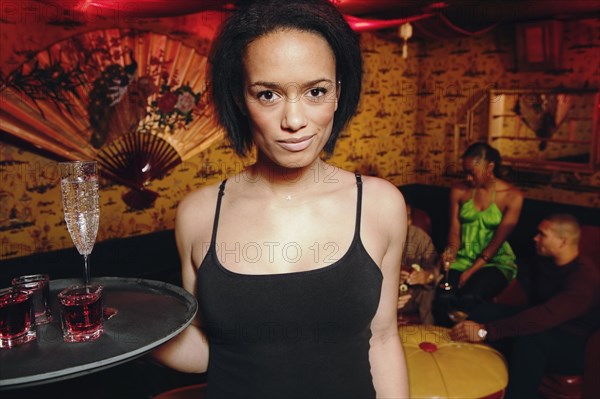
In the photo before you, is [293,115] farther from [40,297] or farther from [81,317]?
[40,297]

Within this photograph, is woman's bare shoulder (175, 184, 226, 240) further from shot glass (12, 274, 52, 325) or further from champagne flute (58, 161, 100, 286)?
shot glass (12, 274, 52, 325)

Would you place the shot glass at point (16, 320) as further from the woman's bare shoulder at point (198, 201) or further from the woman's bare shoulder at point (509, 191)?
the woman's bare shoulder at point (509, 191)

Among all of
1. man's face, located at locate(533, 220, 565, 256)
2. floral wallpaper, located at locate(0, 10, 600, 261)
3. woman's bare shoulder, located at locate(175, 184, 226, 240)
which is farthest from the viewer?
floral wallpaper, located at locate(0, 10, 600, 261)

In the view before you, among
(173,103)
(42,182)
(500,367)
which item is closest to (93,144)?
(42,182)

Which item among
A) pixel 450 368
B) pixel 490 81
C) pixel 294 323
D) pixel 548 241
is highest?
pixel 490 81

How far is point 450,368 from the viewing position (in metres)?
2.86

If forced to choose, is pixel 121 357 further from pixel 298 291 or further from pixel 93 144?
pixel 93 144

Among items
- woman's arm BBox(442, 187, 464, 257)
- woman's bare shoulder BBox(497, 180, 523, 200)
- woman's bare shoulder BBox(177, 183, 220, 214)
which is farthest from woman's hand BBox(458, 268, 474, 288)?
woman's bare shoulder BBox(177, 183, 220, 214)

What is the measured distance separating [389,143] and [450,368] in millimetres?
4076

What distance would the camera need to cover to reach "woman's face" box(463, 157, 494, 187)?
4.36 metres

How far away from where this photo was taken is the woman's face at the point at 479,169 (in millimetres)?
4359

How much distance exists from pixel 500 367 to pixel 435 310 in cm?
113

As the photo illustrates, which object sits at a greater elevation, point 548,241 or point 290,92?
point 290,92

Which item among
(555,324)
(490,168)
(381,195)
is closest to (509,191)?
(490,168)
